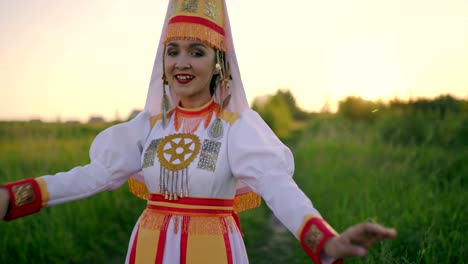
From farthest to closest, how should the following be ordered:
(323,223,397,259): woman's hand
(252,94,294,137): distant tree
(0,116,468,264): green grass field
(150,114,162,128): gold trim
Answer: (252,94,294,137): distant tree < (0,116,468,264): green grass field < (150,114,162,128): gold trim < (323,223,397,259): woman's hand

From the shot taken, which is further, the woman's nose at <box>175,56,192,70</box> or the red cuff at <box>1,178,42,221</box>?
the woman's nose at <box>175,56,192,70</box>

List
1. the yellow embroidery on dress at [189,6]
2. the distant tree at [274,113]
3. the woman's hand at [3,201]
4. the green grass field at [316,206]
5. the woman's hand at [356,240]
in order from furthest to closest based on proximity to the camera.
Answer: the distant tree at [274,113] < the green grass field at [316,206] < the yellow embroidery on dress at [189,6] < the woman's hand at [3,201] < the woman's hand at [356,240]

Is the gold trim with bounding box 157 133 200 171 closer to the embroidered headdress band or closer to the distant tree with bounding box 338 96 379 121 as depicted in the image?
the embroidered headdress band

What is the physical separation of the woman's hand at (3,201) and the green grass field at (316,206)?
2283mm

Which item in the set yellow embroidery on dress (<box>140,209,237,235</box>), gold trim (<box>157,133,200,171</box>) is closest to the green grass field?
yellow embroidery on dress (<box>140,209,237,235</box>)

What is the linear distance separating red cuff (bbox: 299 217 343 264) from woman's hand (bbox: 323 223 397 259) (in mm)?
28

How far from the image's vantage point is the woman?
7.24ft

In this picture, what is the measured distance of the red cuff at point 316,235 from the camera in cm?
180

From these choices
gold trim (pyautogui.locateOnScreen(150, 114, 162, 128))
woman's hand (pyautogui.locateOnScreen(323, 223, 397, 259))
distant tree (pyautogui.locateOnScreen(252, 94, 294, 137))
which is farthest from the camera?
distant tree (pyautogui.locateOnScreen(252, 94, 294, 137))

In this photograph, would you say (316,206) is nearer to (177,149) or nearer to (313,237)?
(177,149)

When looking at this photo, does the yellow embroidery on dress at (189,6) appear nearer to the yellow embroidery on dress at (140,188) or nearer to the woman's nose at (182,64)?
the woman's nose at (182,64)

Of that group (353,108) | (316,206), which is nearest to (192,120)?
(316,206)

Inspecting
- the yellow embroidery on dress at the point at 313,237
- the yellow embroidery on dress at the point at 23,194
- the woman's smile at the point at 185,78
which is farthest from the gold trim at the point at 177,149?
the yellow embroidery on dress at the point at 313,237

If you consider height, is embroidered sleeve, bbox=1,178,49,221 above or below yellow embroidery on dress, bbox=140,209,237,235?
above
